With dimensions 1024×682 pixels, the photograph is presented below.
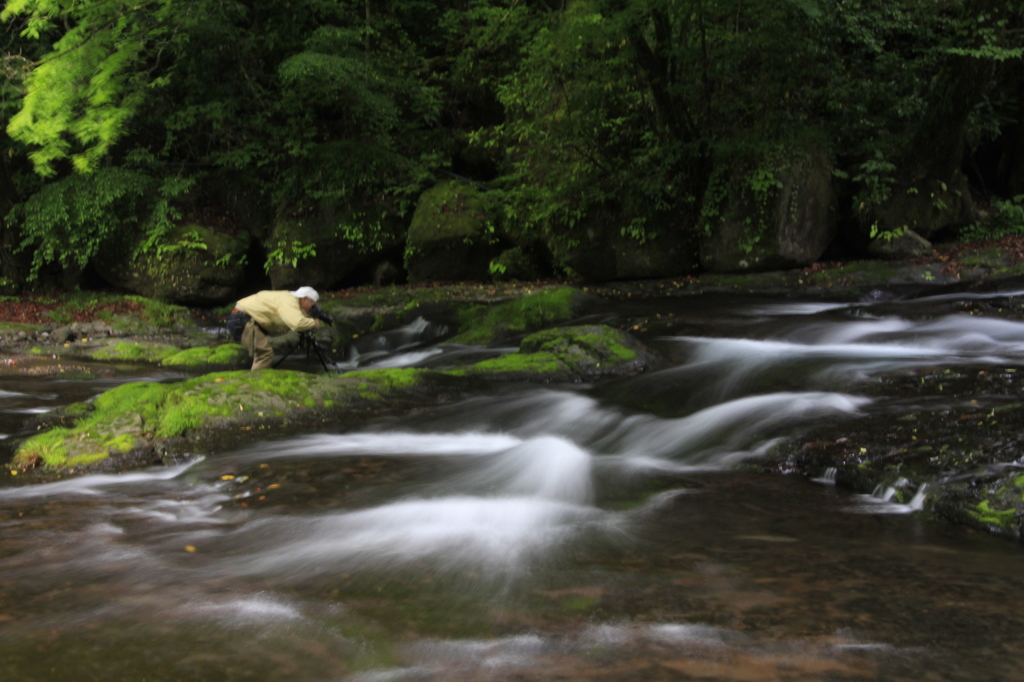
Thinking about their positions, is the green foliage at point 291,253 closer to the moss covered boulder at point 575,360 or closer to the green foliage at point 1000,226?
the moss covered boulder at point 575,360

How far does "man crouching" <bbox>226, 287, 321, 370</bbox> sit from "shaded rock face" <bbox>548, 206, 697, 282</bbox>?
666 centimetres

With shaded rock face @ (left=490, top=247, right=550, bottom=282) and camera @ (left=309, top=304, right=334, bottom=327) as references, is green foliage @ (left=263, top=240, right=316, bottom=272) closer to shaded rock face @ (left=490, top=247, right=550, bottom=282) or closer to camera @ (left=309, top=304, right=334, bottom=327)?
shaded rock face @ (left=490, top=247, right=550, bottom=282)

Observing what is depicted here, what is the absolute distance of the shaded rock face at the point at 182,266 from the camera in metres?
15.0

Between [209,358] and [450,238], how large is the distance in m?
6.11

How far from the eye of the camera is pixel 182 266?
15070 mm

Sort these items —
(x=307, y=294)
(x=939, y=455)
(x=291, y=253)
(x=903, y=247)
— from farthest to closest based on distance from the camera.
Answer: (x=291, y=253)
(x=903, y=247)
(x=307, y=294)
(x=939, y=455)

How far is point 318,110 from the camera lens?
16547mm

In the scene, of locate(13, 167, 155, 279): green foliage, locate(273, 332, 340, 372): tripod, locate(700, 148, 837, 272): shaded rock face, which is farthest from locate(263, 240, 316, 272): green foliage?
locate(700, 148, 837, 272): shaded rock face

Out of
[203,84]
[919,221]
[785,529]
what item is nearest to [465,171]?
[203,84]

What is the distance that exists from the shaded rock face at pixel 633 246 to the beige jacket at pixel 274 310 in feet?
22.4

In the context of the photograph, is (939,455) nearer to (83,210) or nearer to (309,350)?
(309,350)

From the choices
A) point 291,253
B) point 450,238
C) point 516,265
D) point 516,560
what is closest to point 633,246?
point 516,265

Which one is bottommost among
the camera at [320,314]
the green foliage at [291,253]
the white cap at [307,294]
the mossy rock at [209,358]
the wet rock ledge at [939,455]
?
the wet rock ledge at [939,455]

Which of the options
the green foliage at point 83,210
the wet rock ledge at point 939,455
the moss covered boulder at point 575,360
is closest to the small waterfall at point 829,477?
the wet rock ledge at point 939,455
